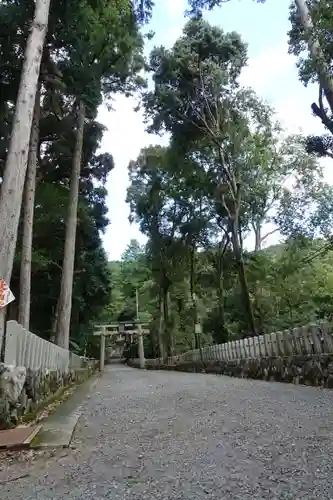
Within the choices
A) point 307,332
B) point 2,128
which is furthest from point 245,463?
point 2,128

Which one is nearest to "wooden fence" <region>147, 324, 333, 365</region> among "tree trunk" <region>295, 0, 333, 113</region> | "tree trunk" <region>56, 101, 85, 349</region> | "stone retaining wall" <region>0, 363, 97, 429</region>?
"tree trunk" <region>295, 0, 333, 113</region>

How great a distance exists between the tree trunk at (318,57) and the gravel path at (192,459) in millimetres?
4811

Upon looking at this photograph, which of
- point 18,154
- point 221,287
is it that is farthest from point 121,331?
point 18,154

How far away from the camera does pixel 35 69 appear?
241 inches

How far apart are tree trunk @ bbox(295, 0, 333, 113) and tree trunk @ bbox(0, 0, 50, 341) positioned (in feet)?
13.7

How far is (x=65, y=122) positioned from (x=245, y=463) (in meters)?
11.7

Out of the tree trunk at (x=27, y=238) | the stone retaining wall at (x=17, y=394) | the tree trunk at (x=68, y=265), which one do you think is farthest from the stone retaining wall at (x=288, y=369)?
the tree trunk at (x=27, y=238)

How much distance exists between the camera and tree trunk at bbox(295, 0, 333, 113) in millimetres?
6094

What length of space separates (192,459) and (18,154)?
175 inches

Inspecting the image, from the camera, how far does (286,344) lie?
796 centimetres

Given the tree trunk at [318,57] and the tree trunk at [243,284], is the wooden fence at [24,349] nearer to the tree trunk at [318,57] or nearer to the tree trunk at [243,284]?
the tree trunk at [318,57]

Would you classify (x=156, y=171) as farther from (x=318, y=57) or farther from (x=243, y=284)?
(x=318, y=57)

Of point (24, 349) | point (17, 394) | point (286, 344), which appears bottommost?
point (17, 394)

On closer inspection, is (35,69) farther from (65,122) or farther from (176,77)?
(176,77)
